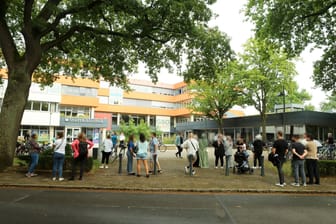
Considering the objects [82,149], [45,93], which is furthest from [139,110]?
[82,149]

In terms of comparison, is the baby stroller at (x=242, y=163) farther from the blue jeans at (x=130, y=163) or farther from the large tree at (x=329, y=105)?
the large tree at (x=329, y=105)

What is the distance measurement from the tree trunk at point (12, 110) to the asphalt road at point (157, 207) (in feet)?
9.58

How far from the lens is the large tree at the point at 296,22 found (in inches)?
487

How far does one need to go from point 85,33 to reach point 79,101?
33.7 metres

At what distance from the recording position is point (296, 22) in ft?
43.7

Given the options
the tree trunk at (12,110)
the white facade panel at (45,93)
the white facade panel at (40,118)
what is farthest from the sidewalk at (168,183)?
the white facade panel at (45,93)

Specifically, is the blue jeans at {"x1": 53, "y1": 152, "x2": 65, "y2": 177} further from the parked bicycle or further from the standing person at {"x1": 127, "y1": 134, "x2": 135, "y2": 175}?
the parked bicycle

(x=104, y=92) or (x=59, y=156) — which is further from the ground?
(x=104, y=92)

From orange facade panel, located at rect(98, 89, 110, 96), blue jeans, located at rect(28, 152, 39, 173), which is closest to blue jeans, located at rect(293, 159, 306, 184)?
blue jeans, located at rect(28, 152, 39, 173)

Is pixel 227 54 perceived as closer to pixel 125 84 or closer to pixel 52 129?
pixel 125 84

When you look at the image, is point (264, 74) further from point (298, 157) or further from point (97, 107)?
point (97, 107)

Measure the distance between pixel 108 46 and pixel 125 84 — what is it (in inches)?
235

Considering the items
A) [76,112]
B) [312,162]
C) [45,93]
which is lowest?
[312,162]

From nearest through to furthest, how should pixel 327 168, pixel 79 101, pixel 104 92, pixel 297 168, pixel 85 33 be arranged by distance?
pixel 297 168
pixel 327 168
pixel 85 33
pixel 79 101
pixel 104 92
